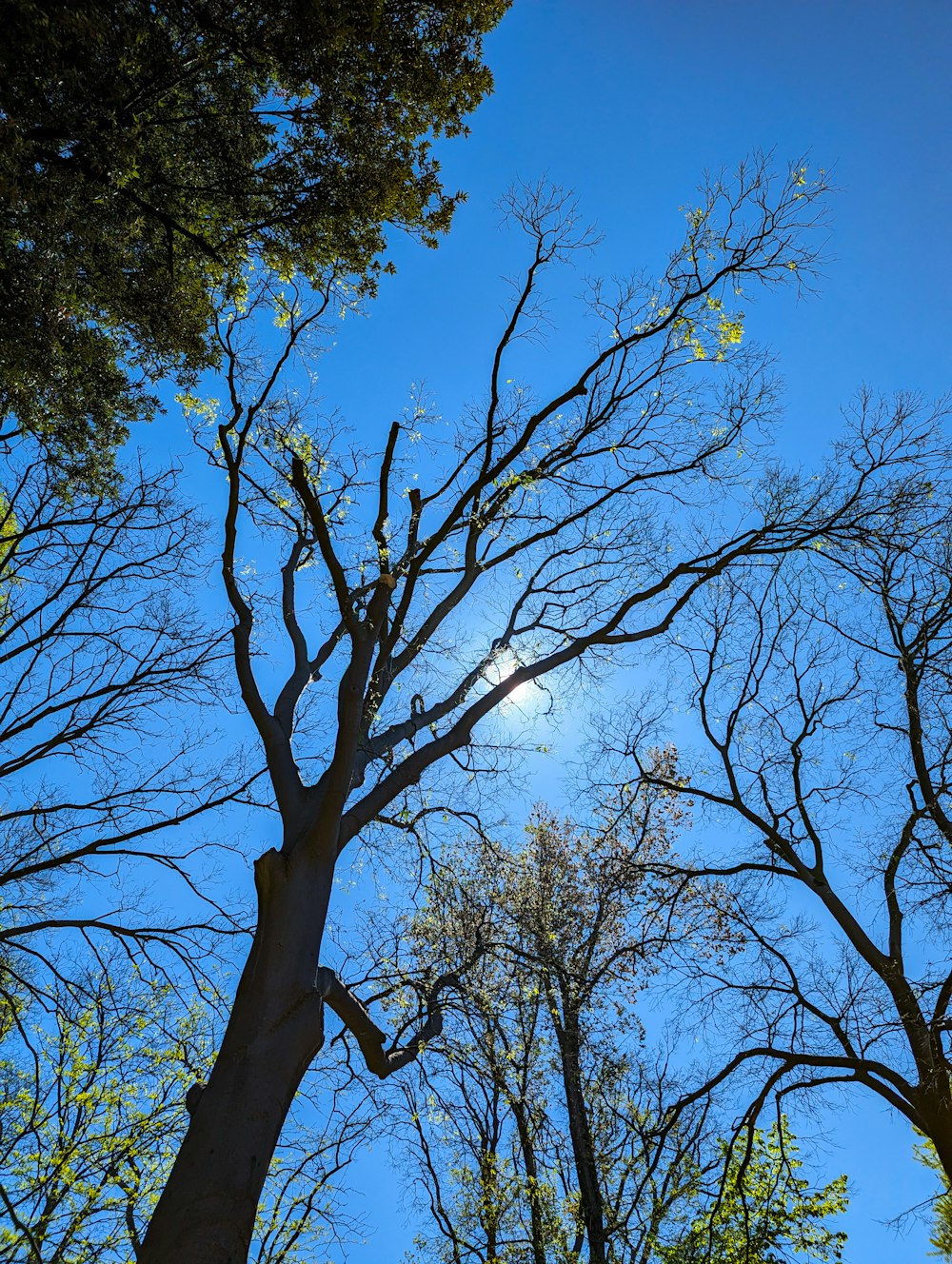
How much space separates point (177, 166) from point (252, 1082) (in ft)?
20.4

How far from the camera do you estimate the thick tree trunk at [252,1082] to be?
319 centimetres

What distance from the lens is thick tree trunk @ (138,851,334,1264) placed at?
10.5 ft

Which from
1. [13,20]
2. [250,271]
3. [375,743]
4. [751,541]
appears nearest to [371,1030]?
[375,743]

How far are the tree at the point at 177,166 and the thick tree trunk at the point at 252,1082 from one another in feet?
14.1

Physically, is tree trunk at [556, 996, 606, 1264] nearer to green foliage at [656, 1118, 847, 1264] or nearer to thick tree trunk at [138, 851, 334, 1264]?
green foliage at [656, 1118, 847, 1264]

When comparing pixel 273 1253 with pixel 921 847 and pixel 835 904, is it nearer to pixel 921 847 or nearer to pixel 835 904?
pixel 835 904

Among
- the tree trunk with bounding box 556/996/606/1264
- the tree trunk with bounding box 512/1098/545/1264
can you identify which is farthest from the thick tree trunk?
the tree trunk with bounding box 512/1098/545/1264

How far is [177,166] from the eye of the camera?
5.59 m

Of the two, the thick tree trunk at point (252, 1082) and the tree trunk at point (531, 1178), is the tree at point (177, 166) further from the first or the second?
the tree trunk at point (531, 1178)

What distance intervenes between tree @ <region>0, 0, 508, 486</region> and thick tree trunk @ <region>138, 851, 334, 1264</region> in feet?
14.1

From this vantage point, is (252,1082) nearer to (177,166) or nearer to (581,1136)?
(177,166)

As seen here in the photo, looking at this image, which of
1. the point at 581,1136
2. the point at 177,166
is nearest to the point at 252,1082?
the point at 177,166

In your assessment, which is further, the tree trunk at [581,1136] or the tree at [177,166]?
the tree trunk at [581,1136]

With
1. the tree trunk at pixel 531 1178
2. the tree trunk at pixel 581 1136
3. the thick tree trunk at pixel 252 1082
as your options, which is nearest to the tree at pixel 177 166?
the thick tree trunk at pixel 252 1082
